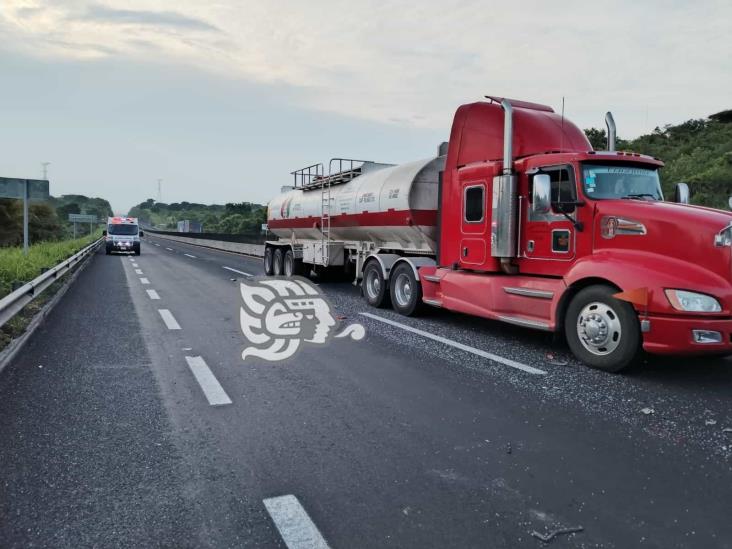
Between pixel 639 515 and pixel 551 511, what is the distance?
0.51m

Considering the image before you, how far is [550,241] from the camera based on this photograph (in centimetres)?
726

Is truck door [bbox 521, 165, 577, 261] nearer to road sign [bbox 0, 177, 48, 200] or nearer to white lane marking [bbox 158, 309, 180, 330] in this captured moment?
white lane marking [bbox 158, 309, 180, 330]

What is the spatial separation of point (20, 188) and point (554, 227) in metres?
20.2

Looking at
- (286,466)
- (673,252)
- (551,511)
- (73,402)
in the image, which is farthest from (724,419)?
(73,402)

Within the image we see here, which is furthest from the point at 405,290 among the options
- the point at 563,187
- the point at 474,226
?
the point at 563,187

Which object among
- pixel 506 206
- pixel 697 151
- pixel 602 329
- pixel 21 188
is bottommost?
pixel 602 329

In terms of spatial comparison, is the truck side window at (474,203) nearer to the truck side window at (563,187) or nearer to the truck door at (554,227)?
the truck door at (554,227)

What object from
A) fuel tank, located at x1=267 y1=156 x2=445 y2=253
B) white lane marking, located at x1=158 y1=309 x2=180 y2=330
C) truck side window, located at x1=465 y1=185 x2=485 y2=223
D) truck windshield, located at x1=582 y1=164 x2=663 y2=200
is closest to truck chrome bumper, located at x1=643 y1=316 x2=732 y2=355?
truck windshield, located at x1=582 y1=164 x2=663 y2=200

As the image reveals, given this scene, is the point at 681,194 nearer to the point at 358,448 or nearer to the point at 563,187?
the point at 563,187

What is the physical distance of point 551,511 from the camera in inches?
125

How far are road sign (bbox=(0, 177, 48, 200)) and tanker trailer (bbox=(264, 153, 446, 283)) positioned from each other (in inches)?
365

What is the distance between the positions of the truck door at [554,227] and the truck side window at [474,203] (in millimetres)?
880

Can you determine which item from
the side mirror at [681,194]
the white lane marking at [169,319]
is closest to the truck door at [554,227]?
the side mirror at [681,194]

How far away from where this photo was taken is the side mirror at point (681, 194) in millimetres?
7469
